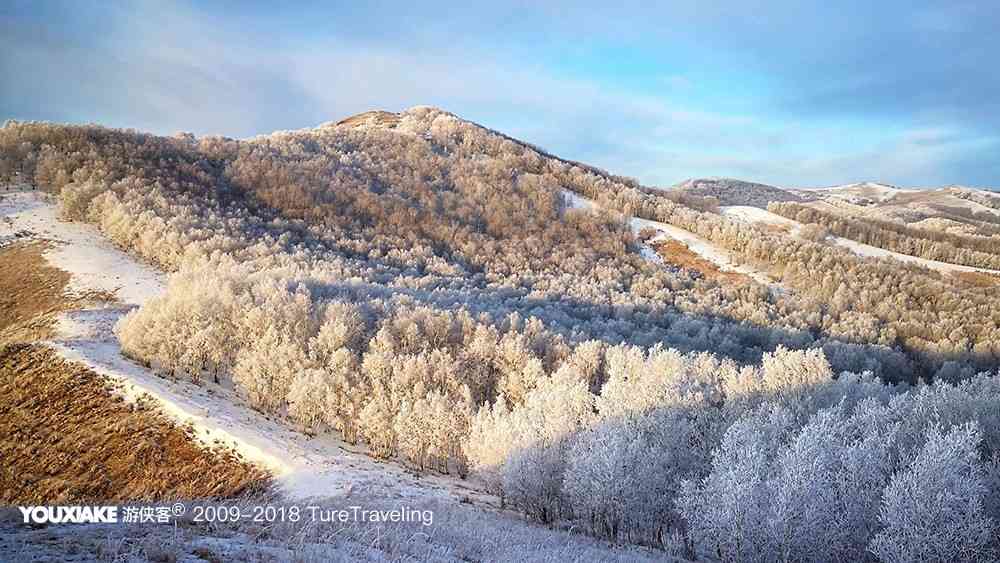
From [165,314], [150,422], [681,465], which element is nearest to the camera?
[681,465]

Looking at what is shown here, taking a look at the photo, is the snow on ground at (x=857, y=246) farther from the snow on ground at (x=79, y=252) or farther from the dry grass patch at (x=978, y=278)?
the snow on ground at (x=79, y=252)

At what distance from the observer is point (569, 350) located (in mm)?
29297

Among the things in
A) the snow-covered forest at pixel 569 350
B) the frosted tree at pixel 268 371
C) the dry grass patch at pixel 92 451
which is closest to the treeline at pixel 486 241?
the snow-covered forest at pixel 569 350

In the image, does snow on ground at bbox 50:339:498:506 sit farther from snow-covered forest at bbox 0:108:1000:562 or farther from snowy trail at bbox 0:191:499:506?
snow-covered forest at bbox 0:108:1000:562

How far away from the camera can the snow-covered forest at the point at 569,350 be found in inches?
565

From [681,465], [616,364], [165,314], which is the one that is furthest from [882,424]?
[165,314]

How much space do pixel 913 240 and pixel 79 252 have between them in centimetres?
9885

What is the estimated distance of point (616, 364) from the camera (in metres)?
25.1

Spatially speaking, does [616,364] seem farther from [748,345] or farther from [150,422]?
[748,345]

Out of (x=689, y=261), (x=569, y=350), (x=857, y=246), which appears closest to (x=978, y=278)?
(x=857, y=246)

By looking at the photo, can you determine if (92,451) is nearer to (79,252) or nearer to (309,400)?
(309,400)

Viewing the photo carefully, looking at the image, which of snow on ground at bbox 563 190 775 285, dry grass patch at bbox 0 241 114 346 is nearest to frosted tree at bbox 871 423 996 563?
dry grass patch at bbox 0 241 114 346

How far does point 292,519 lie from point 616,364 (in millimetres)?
16414

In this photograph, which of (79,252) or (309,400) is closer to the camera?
(309,400)
